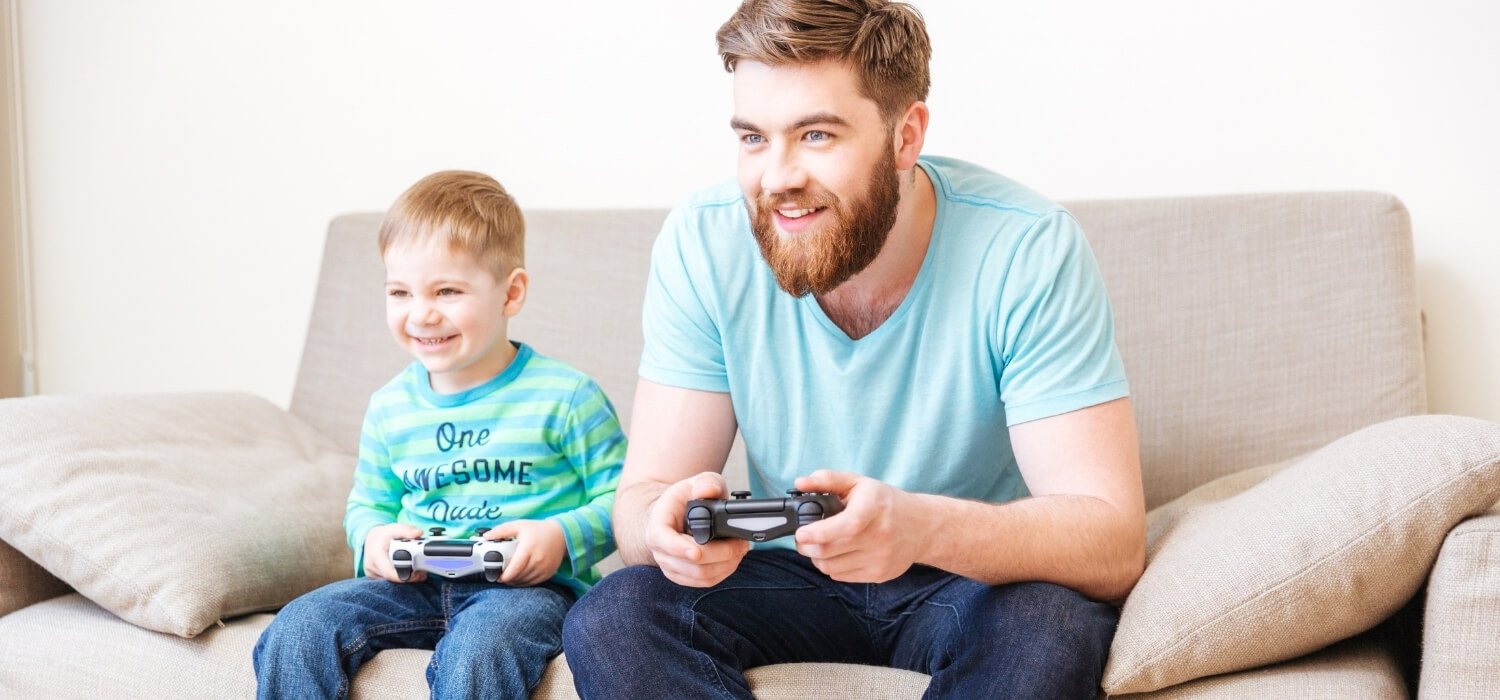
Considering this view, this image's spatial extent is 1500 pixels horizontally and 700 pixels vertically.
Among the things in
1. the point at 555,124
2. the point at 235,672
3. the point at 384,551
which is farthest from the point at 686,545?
the point at 555,124

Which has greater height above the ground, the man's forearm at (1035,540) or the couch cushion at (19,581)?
the man's forearm at (1035,540)

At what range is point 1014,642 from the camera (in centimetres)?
116

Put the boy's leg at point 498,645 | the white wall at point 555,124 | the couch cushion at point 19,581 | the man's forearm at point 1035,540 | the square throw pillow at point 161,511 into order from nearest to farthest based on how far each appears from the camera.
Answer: the man's forearm at point 1035,540
the boy's leg at point 498,645
the square throw pillow at point 161,511
the couch cushion at point 19,581
the white wall at point 555,124

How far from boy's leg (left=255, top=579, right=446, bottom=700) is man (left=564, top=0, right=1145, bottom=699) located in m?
0.29

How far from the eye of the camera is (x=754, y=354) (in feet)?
4.82

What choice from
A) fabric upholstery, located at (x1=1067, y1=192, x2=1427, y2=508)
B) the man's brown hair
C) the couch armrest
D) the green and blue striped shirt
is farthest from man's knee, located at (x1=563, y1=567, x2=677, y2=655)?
fabric upholstery, located at (x1=1067, y1=192, x2=1427, y2=508)

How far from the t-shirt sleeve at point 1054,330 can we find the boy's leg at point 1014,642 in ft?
0.68

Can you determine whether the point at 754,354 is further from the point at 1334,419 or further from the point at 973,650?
the point at 1334,419

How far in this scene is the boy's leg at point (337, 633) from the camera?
4.43 ft

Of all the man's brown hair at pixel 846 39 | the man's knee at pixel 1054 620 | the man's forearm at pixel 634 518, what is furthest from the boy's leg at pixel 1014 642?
the man's brown hair at pixel 846 39

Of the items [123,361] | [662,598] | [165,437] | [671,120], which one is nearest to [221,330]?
[123,361]

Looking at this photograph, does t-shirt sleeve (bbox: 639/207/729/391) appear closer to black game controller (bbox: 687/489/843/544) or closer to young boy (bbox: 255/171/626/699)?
young boy (bbox: 255/171/626/699)

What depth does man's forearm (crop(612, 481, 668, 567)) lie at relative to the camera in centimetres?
137

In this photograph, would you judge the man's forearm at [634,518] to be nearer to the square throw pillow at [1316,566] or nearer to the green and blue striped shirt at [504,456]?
the green and blue striped shirt at [504,456]
